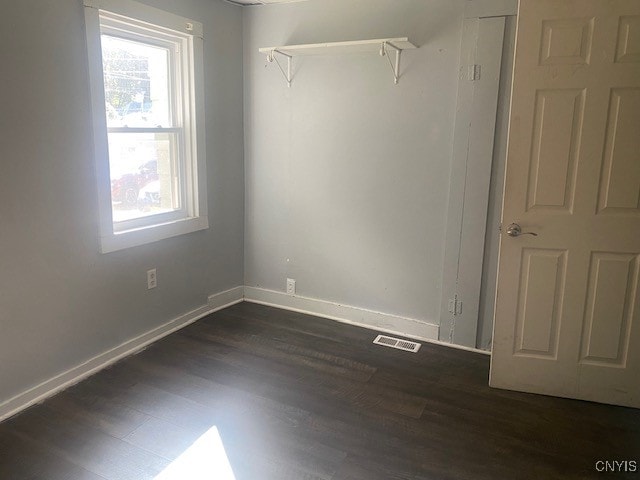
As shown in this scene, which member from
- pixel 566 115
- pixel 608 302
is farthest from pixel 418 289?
pixel 566 115

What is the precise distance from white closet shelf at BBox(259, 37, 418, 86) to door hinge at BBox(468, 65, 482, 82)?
409 mm

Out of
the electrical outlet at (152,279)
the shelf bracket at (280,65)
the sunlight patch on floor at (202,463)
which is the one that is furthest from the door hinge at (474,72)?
the sunlight patch on floor at (202,463)

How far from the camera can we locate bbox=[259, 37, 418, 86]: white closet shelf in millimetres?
3061

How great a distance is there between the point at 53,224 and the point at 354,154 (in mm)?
1951

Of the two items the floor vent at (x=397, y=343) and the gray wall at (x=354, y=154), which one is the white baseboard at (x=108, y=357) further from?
the floor vent at (x=397, y=343)

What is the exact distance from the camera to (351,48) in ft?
10.6

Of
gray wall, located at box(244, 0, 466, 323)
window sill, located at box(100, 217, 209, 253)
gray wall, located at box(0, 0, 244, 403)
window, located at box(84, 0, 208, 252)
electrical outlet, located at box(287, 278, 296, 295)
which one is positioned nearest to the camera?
gray wall, located at box(0, 0, 244, 403)

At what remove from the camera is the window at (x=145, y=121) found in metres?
2.78

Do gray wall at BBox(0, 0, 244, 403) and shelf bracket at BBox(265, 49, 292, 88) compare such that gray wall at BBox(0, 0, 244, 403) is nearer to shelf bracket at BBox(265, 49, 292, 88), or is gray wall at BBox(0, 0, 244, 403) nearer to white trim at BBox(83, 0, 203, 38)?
white trim at BBox(83, 0, 203, 38)

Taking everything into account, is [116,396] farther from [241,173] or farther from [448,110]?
[448,110]

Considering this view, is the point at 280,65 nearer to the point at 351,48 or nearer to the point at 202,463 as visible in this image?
the point at 351,48

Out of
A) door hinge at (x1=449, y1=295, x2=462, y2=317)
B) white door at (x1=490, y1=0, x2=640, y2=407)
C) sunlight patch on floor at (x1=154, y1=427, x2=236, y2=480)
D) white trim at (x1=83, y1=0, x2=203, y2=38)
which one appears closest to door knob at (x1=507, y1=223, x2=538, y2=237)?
white door at (x1=490, y1=0, x2=640, y2=407)

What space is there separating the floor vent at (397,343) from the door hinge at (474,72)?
175 centimetres

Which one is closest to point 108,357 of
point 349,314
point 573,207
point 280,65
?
point 349,314
